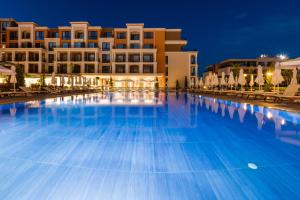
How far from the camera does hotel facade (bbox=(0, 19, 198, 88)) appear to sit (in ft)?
161

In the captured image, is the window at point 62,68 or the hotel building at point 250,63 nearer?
the window at point 62,68

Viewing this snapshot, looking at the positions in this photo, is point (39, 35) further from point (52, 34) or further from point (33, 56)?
point (33, 56)

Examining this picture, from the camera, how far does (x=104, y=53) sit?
5116 centimetres

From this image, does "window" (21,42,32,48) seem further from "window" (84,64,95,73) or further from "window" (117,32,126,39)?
"window" (117,32,126,39)

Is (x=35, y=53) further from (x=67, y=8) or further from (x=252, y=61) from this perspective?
(x=252, y=61)

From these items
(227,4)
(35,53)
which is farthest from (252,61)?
(35,53)

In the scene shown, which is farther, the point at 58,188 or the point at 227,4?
the point at 227,4

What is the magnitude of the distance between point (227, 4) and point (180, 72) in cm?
2824

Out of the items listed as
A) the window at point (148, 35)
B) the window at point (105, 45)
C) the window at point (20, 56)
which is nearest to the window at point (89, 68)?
the window at point (105, 45)

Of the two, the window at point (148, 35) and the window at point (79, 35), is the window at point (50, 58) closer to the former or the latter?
the window at point (79, 35)

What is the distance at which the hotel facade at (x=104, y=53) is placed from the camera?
49.2 meters

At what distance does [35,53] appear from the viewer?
50844 millimetres

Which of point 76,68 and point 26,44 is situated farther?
point 26,44

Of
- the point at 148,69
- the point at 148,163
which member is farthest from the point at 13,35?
the point at 148,163
